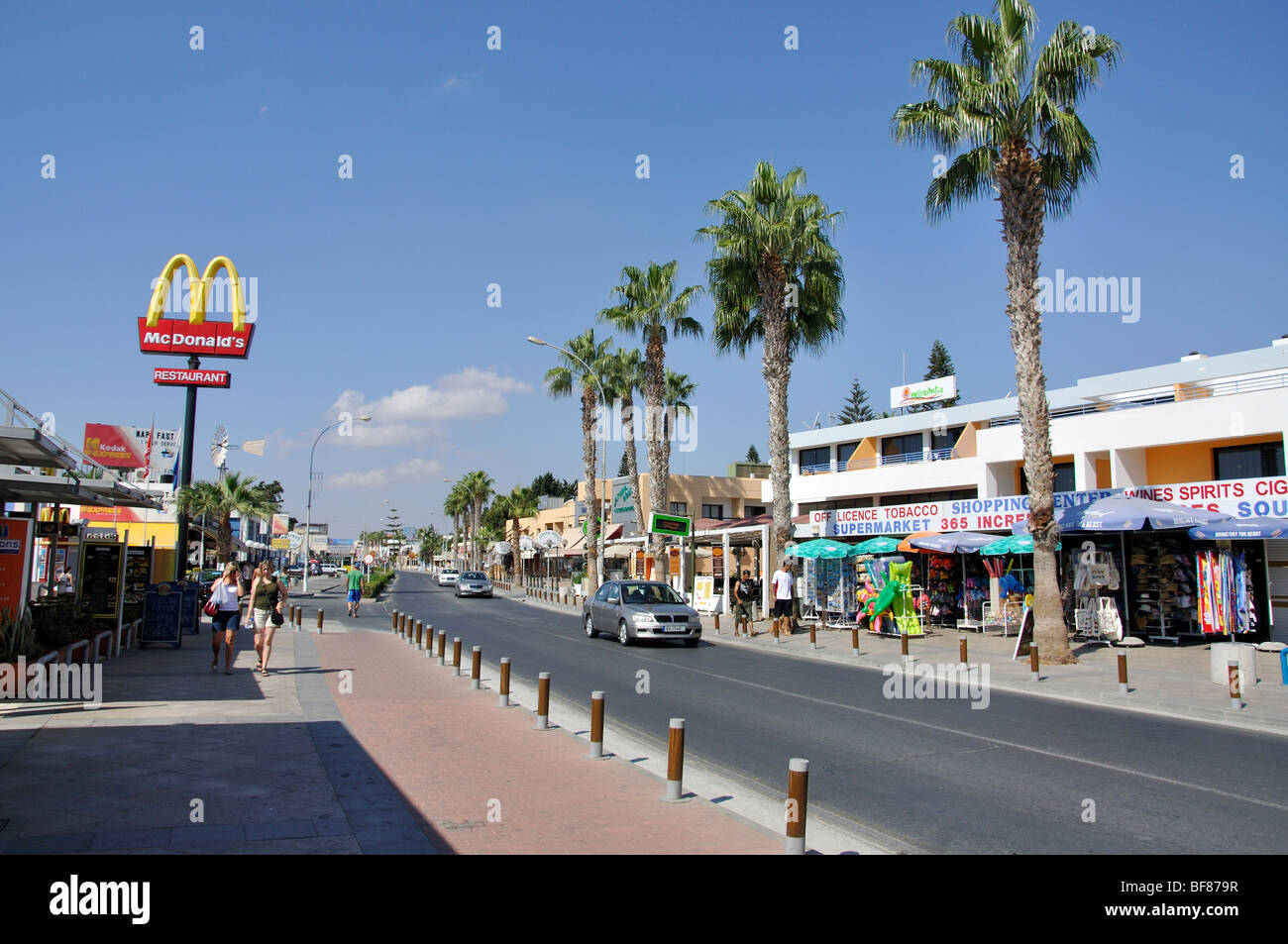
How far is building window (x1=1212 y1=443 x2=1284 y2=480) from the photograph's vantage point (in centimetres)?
2405

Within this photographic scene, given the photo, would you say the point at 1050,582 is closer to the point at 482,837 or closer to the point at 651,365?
the point at 482,837

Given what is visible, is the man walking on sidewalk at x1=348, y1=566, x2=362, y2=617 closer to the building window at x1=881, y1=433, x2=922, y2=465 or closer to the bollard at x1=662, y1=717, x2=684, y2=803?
the building window at x1=881, y1=433, x2=922, y2=465

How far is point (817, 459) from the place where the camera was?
4966 cm

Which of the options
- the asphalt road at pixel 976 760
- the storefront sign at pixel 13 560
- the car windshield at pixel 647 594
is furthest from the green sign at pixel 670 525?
the storefront sign at pixel 13 560

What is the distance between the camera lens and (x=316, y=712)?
413 inches

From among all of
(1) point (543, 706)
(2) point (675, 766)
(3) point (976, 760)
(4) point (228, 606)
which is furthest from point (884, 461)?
(2) point (675, 766)

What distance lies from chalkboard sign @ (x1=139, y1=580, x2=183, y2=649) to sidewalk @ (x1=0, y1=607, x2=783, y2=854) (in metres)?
5.97

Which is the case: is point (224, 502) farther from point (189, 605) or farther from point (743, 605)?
point (743, 605)

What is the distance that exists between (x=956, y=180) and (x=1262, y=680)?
11.2 metres

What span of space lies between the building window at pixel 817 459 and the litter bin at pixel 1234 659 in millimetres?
33488

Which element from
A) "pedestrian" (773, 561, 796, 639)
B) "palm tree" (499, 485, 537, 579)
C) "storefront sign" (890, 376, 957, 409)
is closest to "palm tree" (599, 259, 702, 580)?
"pedestrian" (773, 561, 796, 639)

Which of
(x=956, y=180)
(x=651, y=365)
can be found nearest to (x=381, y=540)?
(x=651, y=365)

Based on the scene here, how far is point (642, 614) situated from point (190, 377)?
21.5 m

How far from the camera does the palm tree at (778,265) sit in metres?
25.5
